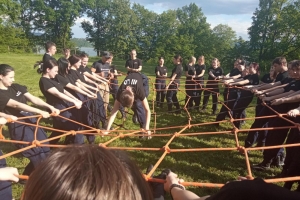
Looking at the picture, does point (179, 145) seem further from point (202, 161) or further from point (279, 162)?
point (279, 162)

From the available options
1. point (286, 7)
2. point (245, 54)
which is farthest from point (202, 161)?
point (286, 7)

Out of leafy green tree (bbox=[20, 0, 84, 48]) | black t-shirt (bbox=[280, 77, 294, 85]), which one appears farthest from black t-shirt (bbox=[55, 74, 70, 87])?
leafy green tree (bbox=[20, 0, 84, 48])

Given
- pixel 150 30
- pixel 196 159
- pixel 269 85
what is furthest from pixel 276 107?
pixel 150 30

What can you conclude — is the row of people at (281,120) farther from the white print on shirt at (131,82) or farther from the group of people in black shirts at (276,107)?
the white print on shirt at (131,82)

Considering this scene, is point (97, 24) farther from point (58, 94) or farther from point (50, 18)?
point (58, 94)

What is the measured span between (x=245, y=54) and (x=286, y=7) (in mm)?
5322

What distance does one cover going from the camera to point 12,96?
2.71 meters

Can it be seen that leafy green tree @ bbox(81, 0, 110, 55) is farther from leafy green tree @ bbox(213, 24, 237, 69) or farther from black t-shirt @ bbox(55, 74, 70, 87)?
black t-shirt @ bbox(55, 74, 70, 87)

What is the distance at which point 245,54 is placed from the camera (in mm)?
24750

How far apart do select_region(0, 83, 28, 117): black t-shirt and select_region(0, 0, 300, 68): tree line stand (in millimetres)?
21110

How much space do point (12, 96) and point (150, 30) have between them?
35.8 meters

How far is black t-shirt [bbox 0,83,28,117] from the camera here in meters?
2.58

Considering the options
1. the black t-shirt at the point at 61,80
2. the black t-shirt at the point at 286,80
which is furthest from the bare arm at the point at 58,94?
the black t-shirt at the point at 286,80

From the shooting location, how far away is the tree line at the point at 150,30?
23656mm
